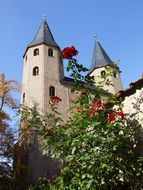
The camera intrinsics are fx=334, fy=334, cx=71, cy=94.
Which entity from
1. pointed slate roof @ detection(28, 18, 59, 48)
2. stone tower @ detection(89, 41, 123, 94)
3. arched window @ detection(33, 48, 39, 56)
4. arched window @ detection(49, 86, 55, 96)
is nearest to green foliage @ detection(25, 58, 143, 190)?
arched window @ detection(49, 86, 55, 96)

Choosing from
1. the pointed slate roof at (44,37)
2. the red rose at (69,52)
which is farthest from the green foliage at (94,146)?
the pointed slate roof at (44,37)

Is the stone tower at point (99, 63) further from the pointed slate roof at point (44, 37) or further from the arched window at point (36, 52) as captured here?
the arched window at point (36, 52)

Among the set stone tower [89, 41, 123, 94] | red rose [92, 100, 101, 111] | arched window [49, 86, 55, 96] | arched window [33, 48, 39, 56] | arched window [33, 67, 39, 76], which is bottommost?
red rose [92, 100, 101, 111]

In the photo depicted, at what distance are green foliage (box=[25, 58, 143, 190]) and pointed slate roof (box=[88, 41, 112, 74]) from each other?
28.2 m

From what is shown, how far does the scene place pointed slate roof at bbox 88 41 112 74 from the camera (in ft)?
118

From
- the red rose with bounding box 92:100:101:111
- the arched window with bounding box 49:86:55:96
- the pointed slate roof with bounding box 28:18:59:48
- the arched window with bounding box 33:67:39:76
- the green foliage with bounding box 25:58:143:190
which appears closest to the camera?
the green foliage with bounding box 25:58:143:190

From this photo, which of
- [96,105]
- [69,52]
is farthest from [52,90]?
[96,105]

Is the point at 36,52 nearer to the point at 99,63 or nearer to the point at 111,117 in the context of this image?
the point at 99,63

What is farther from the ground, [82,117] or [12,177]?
[12,177]

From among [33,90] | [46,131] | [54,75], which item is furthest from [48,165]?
[46,131]

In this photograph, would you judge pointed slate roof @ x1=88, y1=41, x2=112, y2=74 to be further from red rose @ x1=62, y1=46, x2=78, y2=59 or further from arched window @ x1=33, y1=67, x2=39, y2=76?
red rose @ x1=62, y1=46, x2=78, y2=59

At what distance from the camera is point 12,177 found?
70.8ft

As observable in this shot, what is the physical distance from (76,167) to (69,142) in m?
0.57

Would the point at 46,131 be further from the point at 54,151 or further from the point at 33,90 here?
the point at 33,90
